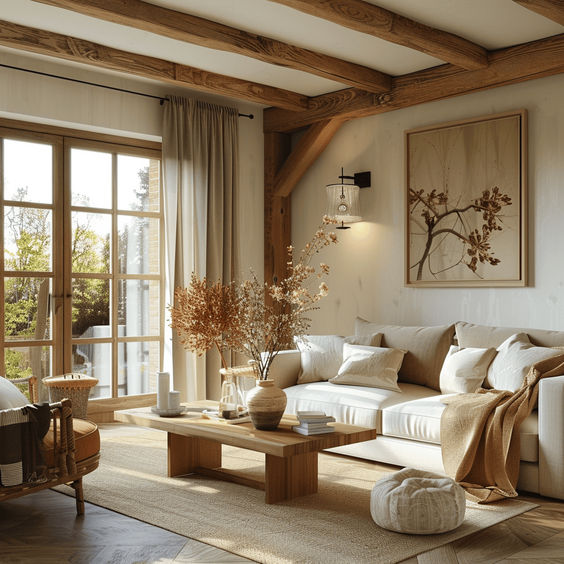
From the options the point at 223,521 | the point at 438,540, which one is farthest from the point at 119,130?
the point at 438,540

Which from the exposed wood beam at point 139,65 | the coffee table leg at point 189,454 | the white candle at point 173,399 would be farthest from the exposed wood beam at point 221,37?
the coffee table leg at point 189,454

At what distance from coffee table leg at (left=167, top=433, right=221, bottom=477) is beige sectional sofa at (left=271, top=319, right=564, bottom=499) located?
28.7 inches

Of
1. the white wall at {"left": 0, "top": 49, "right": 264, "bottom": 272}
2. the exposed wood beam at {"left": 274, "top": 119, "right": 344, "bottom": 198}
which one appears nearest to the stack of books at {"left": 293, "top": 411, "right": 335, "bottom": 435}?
the white wall at {"left": 0, "top": 49, "right": 264, "bottom": 272}

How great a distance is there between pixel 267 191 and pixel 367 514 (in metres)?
3.76

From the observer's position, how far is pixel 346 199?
609 cm

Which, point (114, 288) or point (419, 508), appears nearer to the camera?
point (419, 508)

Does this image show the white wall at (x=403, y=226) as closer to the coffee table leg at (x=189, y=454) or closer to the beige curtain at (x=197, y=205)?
the beige curtain at (x=197, y=205)

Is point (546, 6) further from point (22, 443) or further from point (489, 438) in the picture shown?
point (22, 443)

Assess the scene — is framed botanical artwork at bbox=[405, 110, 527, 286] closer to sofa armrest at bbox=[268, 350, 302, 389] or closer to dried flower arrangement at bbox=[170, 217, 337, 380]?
sofa armrest at bbox=[268, 350, 302, 389]

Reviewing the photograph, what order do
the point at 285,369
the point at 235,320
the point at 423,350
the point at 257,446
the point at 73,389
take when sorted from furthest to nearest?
the point at 285,369, the point at 73,389, the point at 423,350, the point at 235,320, the point at 257,446

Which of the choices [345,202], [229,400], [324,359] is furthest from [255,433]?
[345,202]

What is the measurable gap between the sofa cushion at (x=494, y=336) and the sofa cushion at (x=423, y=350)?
0.41 ft

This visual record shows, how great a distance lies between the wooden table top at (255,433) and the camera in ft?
11.4

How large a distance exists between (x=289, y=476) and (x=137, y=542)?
0.93 metres
